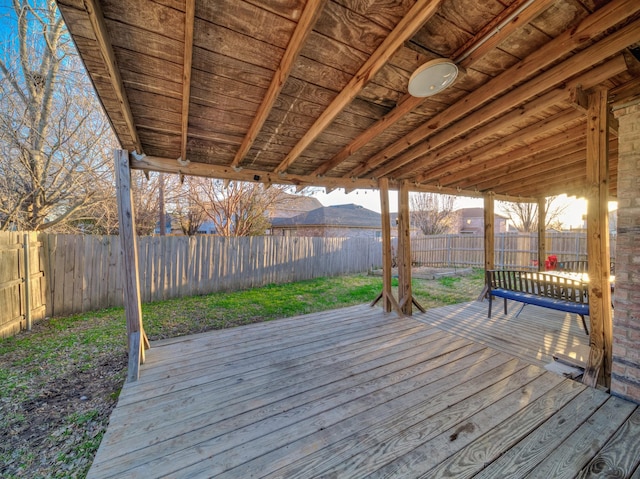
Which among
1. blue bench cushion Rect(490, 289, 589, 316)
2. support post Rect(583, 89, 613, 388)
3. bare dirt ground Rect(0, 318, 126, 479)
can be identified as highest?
support post Rect(583, 89, 613, 388)

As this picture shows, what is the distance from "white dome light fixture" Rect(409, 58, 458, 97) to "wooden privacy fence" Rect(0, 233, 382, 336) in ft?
17.7

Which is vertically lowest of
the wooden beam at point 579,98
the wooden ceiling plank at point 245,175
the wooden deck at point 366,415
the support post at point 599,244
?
the wooden deck at point 366,415

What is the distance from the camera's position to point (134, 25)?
139 centimetres

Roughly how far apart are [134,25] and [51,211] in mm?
6317

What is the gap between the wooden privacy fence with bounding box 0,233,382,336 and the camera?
145 inches

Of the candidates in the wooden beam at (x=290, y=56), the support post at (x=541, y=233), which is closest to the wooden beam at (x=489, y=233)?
the support post at (x=541, y=233)

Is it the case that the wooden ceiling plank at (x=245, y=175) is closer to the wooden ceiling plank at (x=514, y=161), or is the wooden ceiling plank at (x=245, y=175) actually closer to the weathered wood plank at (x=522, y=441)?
the wooden ceiling plank at (x=514, y=161)

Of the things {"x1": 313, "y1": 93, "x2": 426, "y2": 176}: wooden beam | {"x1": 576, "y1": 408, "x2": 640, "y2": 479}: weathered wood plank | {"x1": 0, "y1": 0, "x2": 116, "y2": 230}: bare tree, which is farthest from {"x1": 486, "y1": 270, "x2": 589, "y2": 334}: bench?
{"x1": 0, "y1": 0, "x2": 116, "y2": 230}: bare tree

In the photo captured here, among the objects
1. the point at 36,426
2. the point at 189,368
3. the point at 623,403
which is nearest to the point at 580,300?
the point at 623,403

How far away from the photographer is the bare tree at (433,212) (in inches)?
654

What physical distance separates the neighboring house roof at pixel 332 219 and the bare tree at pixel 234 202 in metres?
6.53

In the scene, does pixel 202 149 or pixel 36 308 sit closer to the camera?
pixel 202 149

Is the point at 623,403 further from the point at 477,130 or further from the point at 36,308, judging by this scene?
the point at 36,308

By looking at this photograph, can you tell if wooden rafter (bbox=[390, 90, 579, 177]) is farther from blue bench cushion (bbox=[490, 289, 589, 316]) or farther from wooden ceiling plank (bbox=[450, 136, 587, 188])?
blue bench cushion (bbox=[490, 289, 589, 316])
